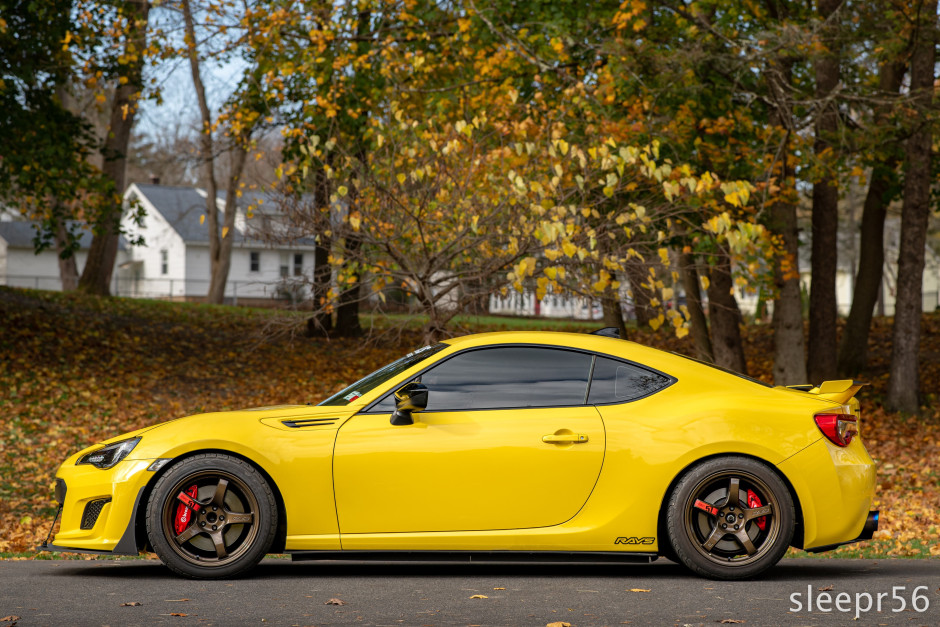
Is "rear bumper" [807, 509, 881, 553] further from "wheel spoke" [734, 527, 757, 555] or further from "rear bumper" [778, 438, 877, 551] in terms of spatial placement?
"wheel spoke" [734, 527, 757, 555]

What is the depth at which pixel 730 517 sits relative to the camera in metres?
6.13

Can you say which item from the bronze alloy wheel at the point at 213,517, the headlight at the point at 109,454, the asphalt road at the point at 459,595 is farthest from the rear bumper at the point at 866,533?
the headlight at the point at 109,454

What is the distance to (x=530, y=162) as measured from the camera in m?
12.3

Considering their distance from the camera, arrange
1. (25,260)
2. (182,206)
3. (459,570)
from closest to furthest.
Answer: (459,570) < (25,260) < (182,206)

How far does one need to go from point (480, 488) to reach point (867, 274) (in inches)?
598

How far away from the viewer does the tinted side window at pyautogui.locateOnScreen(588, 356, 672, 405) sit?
20.7ft

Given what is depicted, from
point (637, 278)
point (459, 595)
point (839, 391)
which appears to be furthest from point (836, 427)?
point (637, 278)

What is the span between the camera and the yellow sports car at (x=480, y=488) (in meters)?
6.07

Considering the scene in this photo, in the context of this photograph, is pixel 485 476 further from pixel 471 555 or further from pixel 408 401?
pixel 408 401

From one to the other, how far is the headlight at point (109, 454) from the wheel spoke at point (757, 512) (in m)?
3.63

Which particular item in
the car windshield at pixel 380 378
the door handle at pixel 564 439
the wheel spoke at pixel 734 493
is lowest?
the wheel spoke at pixel 734 493

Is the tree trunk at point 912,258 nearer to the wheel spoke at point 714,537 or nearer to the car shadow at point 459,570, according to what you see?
the car shadow at point 459,570

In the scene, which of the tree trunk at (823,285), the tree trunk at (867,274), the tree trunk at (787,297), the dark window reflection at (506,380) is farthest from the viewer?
the tree trunk at (867,274)

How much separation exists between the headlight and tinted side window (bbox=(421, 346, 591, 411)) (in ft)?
5.89
